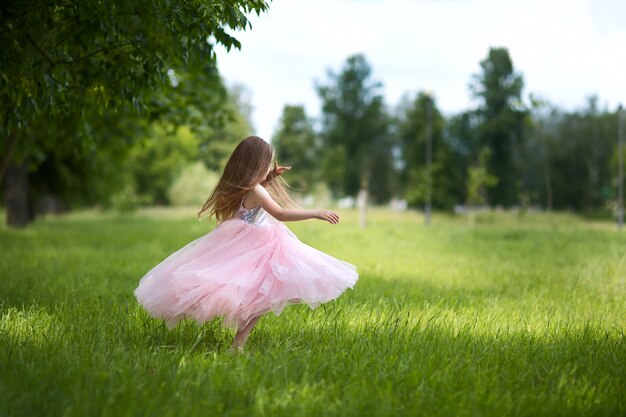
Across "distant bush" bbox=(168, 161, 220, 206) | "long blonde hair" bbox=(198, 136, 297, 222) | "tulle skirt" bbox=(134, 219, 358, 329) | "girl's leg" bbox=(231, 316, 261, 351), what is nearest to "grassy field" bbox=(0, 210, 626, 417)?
"girl's leg" bbox=(231, 316, 261, 351)

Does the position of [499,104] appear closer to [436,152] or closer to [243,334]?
[436,152]

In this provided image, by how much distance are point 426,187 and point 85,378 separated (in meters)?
36.8

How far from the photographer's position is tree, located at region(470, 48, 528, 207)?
30.9 meters

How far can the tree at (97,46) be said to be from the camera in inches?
215

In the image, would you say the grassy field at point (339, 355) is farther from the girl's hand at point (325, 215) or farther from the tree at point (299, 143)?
the tree at point (299, 143)

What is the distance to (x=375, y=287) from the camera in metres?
7.75

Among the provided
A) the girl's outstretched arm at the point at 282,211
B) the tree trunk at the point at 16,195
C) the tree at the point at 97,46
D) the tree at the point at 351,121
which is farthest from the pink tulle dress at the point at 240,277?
the tree at the point at 351,121

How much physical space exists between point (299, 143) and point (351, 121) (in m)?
9.00

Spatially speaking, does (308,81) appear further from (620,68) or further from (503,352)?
(503,352)

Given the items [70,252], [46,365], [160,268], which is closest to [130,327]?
[160,268]

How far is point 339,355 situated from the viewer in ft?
13.6

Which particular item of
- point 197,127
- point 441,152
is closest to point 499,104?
point 441,152

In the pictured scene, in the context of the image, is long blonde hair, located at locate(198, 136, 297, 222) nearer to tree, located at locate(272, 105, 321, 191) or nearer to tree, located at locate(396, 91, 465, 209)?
tree, located at locate(396, 91, 465, 209)

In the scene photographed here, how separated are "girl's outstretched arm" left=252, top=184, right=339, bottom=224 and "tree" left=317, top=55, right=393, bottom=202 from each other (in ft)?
178
